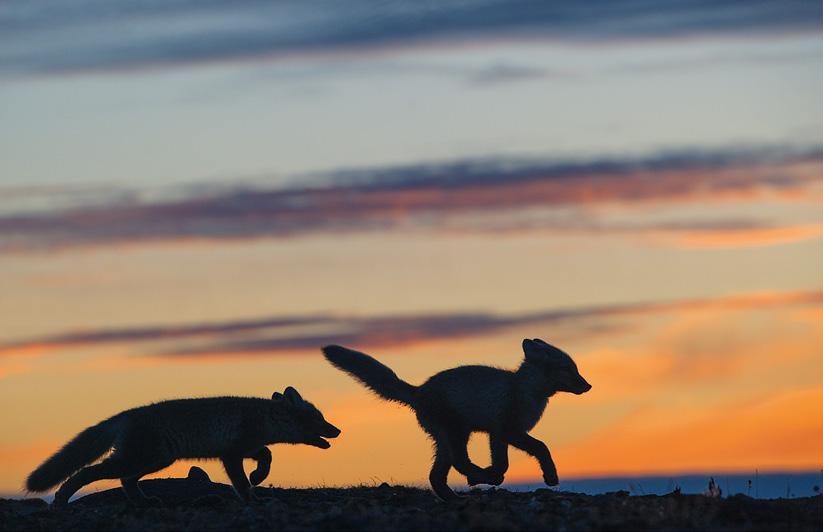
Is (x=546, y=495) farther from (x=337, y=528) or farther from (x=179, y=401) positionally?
(x=179, y=401)

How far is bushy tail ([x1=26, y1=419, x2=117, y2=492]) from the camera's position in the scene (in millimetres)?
20281

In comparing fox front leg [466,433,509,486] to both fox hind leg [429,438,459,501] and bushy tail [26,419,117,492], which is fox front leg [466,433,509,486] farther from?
bushy tail [26,419,117,492]

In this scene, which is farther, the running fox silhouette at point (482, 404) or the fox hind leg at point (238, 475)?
the running fox silhouette at point (482, 404)


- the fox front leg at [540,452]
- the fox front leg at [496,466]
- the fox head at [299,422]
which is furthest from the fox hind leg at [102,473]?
the fox front leg at [540,452]

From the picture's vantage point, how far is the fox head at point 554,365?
2062 cm

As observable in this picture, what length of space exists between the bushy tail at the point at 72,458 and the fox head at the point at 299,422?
9.24 feet

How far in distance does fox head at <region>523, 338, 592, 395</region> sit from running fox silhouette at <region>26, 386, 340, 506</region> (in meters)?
4.24

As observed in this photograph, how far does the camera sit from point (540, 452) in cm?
1962

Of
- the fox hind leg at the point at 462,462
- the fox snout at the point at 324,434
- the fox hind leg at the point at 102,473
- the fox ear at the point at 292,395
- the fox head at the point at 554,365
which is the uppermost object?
the fox head at the point at 554,365

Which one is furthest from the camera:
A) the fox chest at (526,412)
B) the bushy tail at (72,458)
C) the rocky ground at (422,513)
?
the bushy tail at (72,458)

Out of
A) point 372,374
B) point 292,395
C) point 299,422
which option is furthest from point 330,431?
point 372,374

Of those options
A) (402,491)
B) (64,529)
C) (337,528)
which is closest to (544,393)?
(402,491)

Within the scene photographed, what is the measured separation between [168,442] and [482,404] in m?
4.78

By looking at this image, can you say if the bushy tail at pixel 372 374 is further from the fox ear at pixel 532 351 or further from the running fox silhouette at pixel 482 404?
the fox ear at pixel 532 351
